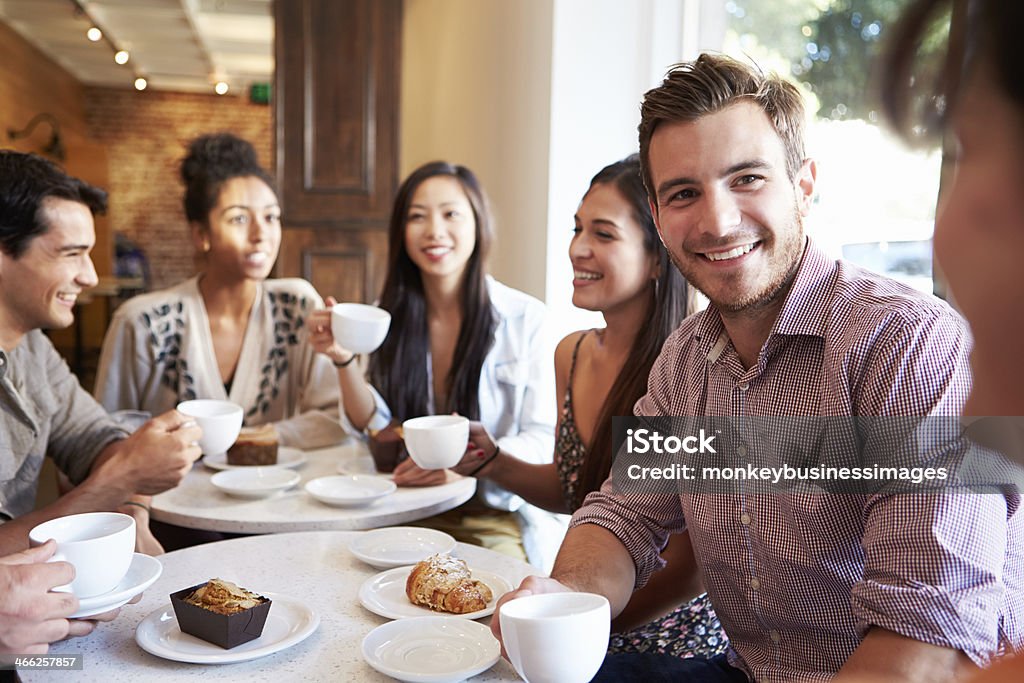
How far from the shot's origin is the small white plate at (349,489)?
1953 millimetres

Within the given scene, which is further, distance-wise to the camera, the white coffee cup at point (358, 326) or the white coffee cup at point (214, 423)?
the white coffee cup at point (358, 326)

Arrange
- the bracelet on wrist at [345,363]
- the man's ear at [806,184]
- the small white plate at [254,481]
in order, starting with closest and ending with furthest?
1. the man's ear at [806,184]
2. the small white plate at [254,481]
3. the bracelet on wrist at [345,363]

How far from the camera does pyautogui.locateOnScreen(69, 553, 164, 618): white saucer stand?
1161 millimetres

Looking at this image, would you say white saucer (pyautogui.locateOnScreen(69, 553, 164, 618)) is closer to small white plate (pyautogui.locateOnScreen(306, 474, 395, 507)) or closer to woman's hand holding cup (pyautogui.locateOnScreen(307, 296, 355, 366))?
small white plate (pyautogui.locateOnScreen(306, 474, 395, 507))

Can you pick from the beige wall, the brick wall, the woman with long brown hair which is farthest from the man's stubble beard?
the brick wall

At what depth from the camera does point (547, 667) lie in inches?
38.7

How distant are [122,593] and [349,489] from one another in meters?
0.89

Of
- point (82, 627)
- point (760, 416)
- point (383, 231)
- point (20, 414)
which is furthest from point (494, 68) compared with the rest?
point (82, 627)

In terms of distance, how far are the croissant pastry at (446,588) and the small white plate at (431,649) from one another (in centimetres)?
6

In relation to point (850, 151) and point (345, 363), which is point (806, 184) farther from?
point (345, 363)

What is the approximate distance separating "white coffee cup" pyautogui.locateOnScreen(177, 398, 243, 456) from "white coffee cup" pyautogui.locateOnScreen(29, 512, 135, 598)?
1.71 ft

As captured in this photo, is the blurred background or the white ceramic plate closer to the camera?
the white ceramic plate

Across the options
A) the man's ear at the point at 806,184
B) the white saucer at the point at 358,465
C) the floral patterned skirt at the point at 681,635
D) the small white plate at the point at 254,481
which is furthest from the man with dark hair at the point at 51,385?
the man's ear at the point at 806,184

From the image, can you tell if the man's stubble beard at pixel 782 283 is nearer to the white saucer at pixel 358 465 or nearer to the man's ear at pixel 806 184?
the man's ear at pixel 806 184
